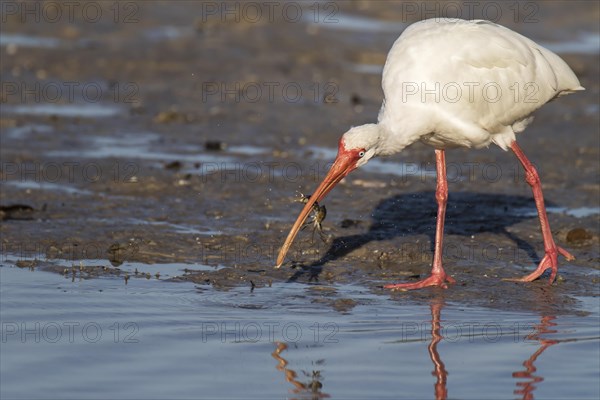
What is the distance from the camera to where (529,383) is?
6504mm

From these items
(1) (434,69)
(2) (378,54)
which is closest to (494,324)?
(1) (434,69)

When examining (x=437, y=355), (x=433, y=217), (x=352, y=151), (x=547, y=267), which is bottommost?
(x=437, y=355)

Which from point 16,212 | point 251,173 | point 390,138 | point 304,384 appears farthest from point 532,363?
point 251,173

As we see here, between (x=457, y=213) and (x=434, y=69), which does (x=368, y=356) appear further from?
(x=457, y=213)

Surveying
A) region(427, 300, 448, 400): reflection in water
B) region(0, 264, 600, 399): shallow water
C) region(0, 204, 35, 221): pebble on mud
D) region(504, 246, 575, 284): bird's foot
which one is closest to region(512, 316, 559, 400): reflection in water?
region(0, 264, 600, 399): shallow water

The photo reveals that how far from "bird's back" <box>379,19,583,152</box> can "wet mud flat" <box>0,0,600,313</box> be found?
3.77 feet

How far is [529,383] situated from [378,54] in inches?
479

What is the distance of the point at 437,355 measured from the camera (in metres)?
7.04

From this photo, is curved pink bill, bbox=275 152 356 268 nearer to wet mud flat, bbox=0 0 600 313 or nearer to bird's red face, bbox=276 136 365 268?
bird's red face, bbox=276 136 365 268

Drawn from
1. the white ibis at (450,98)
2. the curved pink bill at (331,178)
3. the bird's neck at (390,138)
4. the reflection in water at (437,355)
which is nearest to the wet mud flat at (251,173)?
the reflection in water at (437,355)

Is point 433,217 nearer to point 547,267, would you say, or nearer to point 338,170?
point 547,267

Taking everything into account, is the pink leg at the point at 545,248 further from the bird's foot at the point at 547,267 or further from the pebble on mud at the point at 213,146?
the pebble on mud at the point at 213,146

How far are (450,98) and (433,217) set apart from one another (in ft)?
7.40

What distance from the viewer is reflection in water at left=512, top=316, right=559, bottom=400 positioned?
20.9ft
